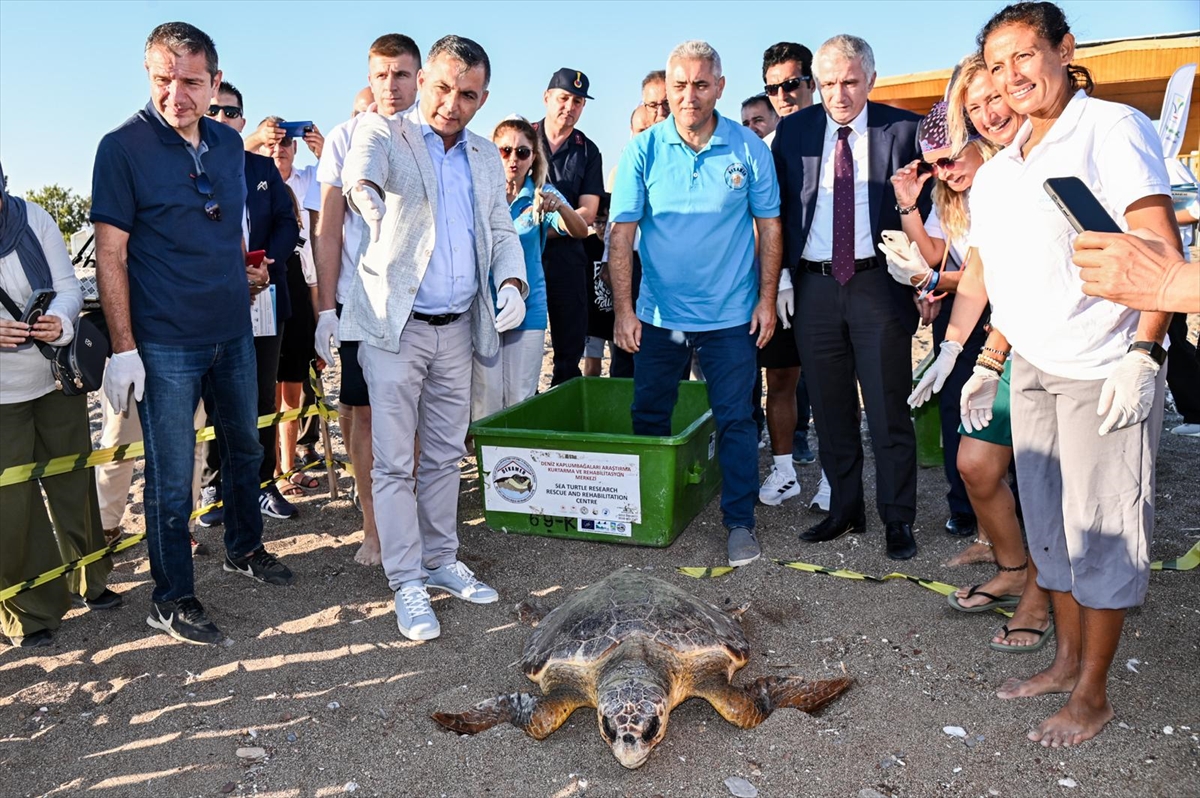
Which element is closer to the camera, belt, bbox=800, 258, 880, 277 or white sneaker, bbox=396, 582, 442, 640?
white sneaker, bbox=396, 582, 442, 640

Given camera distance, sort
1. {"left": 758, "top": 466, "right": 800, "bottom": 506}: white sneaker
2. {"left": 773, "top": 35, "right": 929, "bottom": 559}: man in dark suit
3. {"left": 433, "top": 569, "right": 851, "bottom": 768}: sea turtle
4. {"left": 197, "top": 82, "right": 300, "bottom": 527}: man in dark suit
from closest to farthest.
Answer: {"left": 433, "top": 569, "right": 851, "bottom": 768}: sea turtle < {"left": 773, "top": 35, "right": 929, "bottom": 559}: man in dark suit < {"left": 197, "top": 82, "right": 300, "bottom": 527}: man in dark suit < {"left": 758, "top": 466, "right": 800, "bottom": 506}: white sneaker

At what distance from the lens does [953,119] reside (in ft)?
12.3

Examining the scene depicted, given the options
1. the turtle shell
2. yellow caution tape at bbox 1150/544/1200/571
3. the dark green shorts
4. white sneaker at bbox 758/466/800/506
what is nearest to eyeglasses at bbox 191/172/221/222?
the turtle shell

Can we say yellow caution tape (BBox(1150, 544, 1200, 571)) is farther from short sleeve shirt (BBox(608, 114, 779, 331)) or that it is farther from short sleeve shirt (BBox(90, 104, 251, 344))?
short sleeve shirt (BBox(90, 104, 251, 344))

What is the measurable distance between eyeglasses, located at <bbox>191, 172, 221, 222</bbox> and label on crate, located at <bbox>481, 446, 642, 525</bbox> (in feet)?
5.47

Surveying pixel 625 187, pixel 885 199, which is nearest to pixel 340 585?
pixel 625 187

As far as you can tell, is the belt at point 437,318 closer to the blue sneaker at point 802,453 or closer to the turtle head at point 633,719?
the turtle head at point 633,719

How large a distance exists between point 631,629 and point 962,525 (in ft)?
7.42

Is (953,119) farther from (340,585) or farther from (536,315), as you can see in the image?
(340,585)

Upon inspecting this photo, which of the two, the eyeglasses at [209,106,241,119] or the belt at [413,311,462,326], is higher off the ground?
the eyeglasses at [209,106,241,119]

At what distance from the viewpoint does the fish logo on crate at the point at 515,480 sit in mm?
4398

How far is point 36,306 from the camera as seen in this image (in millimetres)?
3266

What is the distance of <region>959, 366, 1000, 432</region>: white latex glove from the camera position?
10.0 feet

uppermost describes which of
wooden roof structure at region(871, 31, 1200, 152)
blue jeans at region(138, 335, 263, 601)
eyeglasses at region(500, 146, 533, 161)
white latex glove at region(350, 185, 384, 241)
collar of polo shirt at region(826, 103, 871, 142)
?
wooden roof structure at region(871, 31, 1200, 152)
